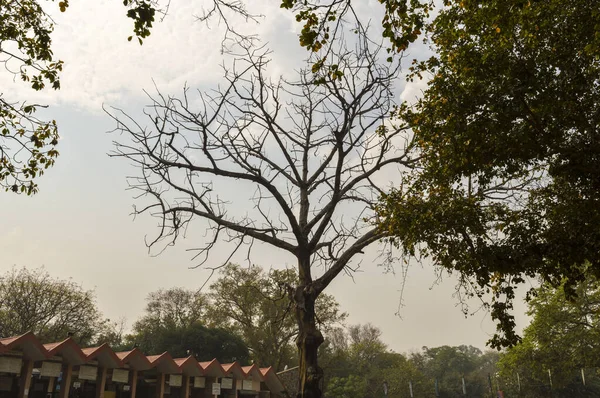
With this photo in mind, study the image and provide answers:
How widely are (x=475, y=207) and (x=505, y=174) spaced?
86 centimetres

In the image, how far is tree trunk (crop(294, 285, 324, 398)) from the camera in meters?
9.34

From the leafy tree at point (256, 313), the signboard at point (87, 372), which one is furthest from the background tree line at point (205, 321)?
the signboard at point (87, 372)

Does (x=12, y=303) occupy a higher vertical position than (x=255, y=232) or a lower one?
higher

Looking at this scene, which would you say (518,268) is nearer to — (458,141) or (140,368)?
(458,141)

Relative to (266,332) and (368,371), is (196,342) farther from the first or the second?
(368,371)

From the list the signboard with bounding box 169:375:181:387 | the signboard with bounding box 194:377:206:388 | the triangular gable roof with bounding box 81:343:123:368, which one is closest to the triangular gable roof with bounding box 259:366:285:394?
the signboard with bounding box 194:377:206:388

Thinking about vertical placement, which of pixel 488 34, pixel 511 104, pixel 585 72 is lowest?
pixel 511 104

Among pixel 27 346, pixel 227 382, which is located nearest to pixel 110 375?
pixel 27 346

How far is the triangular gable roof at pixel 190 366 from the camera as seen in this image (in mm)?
25344

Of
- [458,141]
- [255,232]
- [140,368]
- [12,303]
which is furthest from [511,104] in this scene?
[12,303]

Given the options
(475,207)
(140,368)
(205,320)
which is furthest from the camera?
(205,320)

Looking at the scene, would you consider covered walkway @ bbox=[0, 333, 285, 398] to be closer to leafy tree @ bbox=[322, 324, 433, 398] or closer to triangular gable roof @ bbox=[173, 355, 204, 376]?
triangular gable roof @ bbox=[173, 355, 204, 376]

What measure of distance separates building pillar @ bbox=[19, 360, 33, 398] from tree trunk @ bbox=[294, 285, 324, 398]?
15.2 metres

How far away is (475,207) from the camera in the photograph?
9.05 metres
